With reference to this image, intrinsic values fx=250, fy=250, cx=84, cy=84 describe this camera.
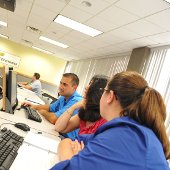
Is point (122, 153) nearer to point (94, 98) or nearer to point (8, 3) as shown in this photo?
point (94, 98)

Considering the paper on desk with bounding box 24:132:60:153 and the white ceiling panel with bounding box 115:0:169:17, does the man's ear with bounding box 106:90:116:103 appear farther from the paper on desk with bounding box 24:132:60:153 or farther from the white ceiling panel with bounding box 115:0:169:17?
the white ceiling panel with bounding box 115:0:169:17

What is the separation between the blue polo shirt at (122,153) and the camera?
2.80 feet

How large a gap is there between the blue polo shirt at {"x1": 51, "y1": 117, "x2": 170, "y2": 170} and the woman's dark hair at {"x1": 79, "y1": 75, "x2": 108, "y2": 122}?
1201 millimetres

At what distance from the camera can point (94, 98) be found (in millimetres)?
2146

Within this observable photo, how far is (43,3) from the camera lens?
4469 mm

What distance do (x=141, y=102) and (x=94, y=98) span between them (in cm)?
108

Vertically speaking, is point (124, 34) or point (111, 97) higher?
point (124, 34)

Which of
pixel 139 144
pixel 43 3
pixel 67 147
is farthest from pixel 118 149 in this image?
pixel 43 3

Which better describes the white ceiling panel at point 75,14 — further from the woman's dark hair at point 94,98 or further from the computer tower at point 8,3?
the woman's dark hair at point 94,98

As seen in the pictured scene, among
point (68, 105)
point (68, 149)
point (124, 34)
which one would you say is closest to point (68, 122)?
point (68, 105)

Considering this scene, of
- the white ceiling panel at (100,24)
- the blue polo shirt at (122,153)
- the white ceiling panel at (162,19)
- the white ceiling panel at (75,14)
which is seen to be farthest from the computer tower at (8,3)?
the blue polo shirt at (122,153)

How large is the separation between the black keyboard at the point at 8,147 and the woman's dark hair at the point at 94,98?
74 cm

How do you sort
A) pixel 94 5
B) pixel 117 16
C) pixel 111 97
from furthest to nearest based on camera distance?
pixel 117 16
pixel 94 5
pixel 111 97

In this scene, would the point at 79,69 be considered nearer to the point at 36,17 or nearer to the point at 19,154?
the point at 36,17
